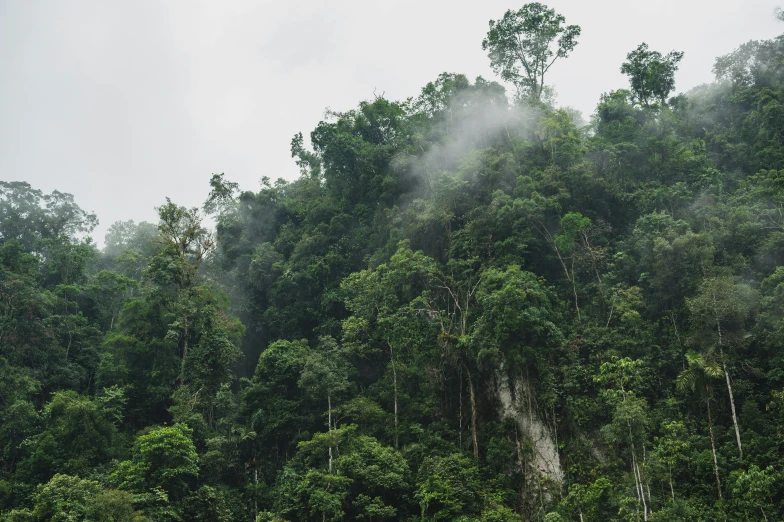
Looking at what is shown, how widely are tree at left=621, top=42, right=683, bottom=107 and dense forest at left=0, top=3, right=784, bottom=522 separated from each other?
152 millimetres

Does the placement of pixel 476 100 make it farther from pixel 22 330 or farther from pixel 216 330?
pixel 22 330

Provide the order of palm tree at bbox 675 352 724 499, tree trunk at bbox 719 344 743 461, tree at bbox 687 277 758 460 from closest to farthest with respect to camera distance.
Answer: tree trunk at bbox 719 344 743 461 → palm tree at bbox 675 352 724 499 → tree at bbox 687 277 758 460

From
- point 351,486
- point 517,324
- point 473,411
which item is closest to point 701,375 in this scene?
point 517,324

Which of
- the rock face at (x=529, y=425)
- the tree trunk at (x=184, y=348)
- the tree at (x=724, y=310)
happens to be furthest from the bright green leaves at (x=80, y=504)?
the tree at (x=724, y=310)

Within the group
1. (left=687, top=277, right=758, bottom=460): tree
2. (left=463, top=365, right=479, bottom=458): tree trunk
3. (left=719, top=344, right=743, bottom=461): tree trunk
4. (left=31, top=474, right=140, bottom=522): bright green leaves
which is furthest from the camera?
(left=463, top=365, right=479, bottom=458): tree trunk

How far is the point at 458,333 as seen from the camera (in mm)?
20125

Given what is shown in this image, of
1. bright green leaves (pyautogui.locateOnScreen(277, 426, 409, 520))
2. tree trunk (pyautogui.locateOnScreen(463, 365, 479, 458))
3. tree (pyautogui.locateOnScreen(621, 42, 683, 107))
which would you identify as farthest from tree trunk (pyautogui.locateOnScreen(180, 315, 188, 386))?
tree (pyautogui.locateOnScreen(621, 42, 683, 107))

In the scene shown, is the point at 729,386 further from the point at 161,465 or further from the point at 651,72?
the point at 651,72

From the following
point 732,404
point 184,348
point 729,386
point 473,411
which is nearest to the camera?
point 732,404

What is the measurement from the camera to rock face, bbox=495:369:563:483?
1705cm

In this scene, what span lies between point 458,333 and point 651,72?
63.1 feet

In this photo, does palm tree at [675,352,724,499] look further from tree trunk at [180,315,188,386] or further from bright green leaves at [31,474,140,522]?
tree trunk at [180,315,188,386]

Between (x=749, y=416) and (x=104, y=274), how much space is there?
93.2 feet

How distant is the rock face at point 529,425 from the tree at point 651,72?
1866cm
